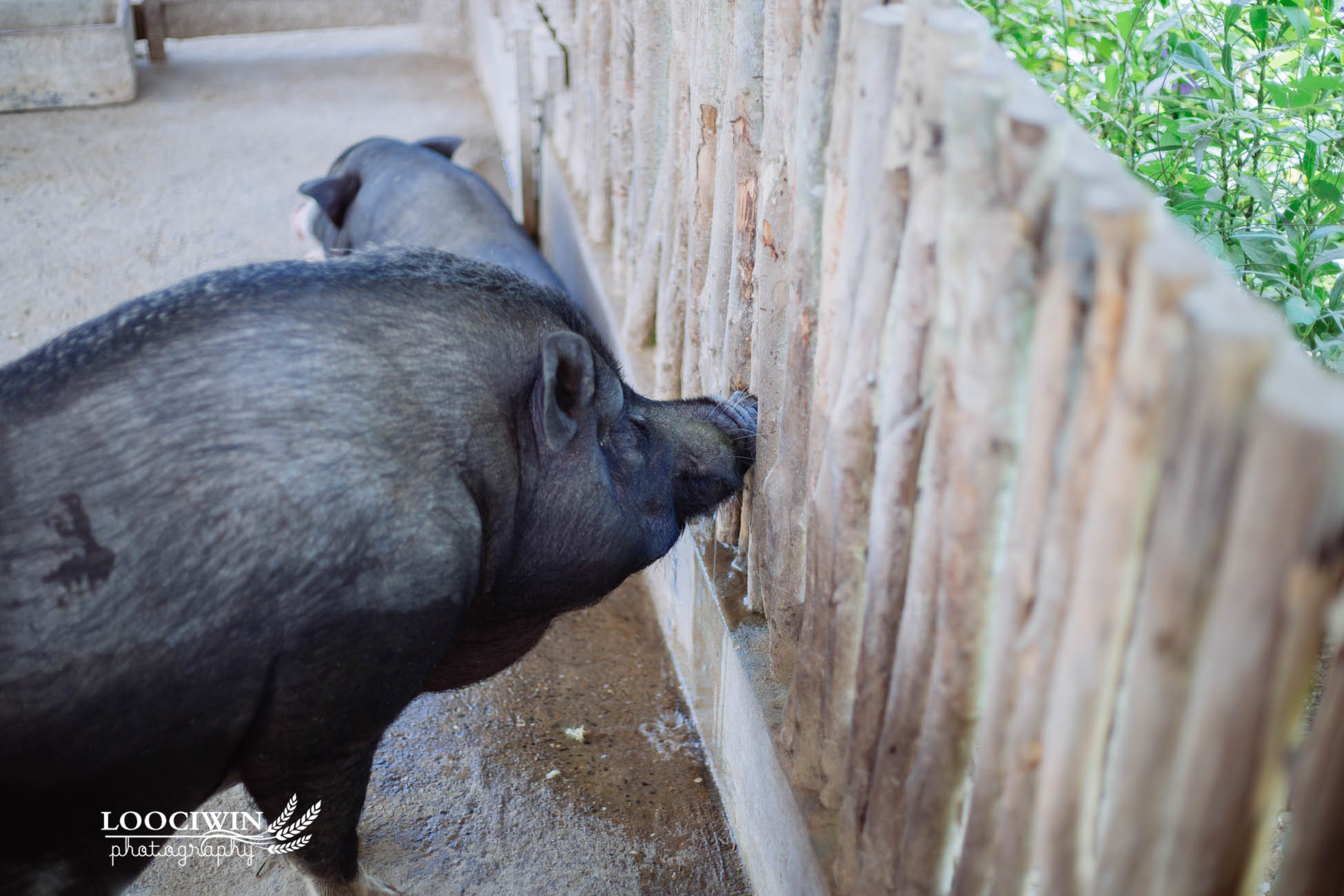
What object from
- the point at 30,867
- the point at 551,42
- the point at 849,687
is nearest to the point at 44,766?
the point at 30,867

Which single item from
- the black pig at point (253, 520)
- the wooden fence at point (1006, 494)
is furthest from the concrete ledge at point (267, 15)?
the black pig at point (253, 520)

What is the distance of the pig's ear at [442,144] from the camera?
6.25m

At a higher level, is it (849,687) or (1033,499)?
(1033,499)

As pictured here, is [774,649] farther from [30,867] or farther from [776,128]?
[30,867]

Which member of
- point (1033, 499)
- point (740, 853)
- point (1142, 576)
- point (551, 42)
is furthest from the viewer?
point (551, 42)

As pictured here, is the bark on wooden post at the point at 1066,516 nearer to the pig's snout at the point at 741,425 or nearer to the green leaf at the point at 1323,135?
the pig's snout at the point at 741,425

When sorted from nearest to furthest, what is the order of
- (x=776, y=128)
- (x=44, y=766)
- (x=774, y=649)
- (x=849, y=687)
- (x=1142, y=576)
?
(x=1142, y=576), (x=44, y=766), (x=849, y=687), (x=776, y=128), (x=774, y=649)

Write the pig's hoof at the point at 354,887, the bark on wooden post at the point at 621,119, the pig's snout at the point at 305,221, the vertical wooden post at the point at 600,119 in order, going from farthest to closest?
the pig's snout at the point at 305,221
the vertical wooden post at the point at 600,119
the bark on wooden post at the point at 621,119
the pig's hoof at the point at 354,887

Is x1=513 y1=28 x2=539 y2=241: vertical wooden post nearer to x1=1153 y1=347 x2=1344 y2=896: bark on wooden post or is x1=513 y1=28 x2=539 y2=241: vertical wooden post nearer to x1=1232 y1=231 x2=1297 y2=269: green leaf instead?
x1=1232 y1=231 x2=1297 y2=269: green leaf

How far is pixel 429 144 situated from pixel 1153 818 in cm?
566

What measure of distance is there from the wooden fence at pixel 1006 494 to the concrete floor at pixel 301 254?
0.67 metres

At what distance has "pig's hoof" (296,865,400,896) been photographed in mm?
2770

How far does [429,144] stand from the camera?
20.5ft

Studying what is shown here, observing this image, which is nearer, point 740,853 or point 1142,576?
point 1142,576
